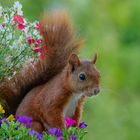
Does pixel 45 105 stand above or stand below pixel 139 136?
below

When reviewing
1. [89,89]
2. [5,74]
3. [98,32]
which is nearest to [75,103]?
[89,89]

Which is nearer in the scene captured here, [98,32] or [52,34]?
[52,34]

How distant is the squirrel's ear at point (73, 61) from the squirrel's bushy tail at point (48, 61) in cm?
14

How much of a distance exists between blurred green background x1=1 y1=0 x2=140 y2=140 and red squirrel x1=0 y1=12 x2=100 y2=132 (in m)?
2.82

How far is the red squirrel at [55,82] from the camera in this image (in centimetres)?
352

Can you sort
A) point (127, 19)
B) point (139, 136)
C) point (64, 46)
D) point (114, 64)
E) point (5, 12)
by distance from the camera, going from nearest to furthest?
point (5, 12)
point (64, 46)
point (139, 136)
point (114, 64)
point (127, 19)

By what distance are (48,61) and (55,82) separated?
0.39 ft

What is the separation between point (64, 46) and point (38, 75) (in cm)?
17

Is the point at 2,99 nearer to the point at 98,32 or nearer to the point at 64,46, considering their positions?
the point at 64,46

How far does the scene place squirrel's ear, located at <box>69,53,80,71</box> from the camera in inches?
136

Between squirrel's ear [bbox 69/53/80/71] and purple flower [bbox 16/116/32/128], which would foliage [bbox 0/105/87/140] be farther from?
squirrel's ear [bbox 69/53/80/71]

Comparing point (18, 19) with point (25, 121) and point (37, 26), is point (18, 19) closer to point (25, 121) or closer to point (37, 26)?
point (37, 26)

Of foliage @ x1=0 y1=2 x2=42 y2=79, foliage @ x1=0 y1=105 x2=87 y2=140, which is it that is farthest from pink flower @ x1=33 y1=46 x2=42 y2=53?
foliage @ x1=0 y1=105 x2=87 y2=140

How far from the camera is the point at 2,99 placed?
3.63m
